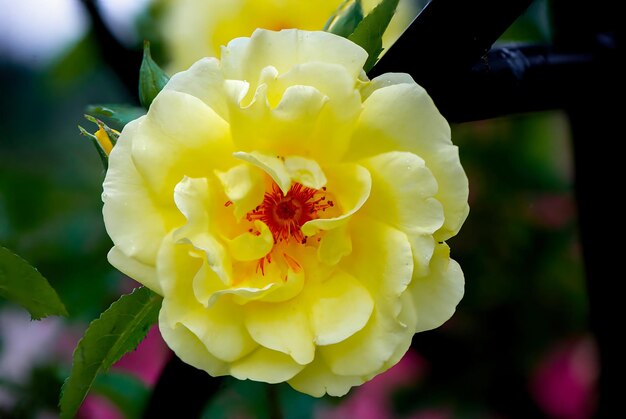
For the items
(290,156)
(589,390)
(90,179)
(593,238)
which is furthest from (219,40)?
(589,390)

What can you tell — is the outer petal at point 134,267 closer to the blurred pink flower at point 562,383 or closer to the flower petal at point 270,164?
the flower petal at point 270,164

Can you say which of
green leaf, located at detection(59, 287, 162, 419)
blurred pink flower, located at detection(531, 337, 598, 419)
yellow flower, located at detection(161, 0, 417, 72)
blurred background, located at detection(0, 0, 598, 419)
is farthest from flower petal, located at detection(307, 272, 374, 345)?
blurred pink flower, located at detection(531, 337, 598, 419)

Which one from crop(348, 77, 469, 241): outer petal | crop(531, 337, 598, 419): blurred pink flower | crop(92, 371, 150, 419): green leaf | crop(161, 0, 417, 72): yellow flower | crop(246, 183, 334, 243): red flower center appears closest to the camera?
crop(348, 77, 469, 241): outer petal

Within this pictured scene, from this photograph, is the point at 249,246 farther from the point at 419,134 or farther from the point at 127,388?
the point at 127,388

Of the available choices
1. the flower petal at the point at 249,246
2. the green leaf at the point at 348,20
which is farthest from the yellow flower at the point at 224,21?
the flower petal at the point at 249,246

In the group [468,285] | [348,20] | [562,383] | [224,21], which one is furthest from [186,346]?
[562,383]

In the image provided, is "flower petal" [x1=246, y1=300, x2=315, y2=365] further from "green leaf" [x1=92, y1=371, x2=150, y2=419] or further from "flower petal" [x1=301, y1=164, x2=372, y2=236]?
"green leaf" [x1=92, y1=371, x2=150, y2=419]
